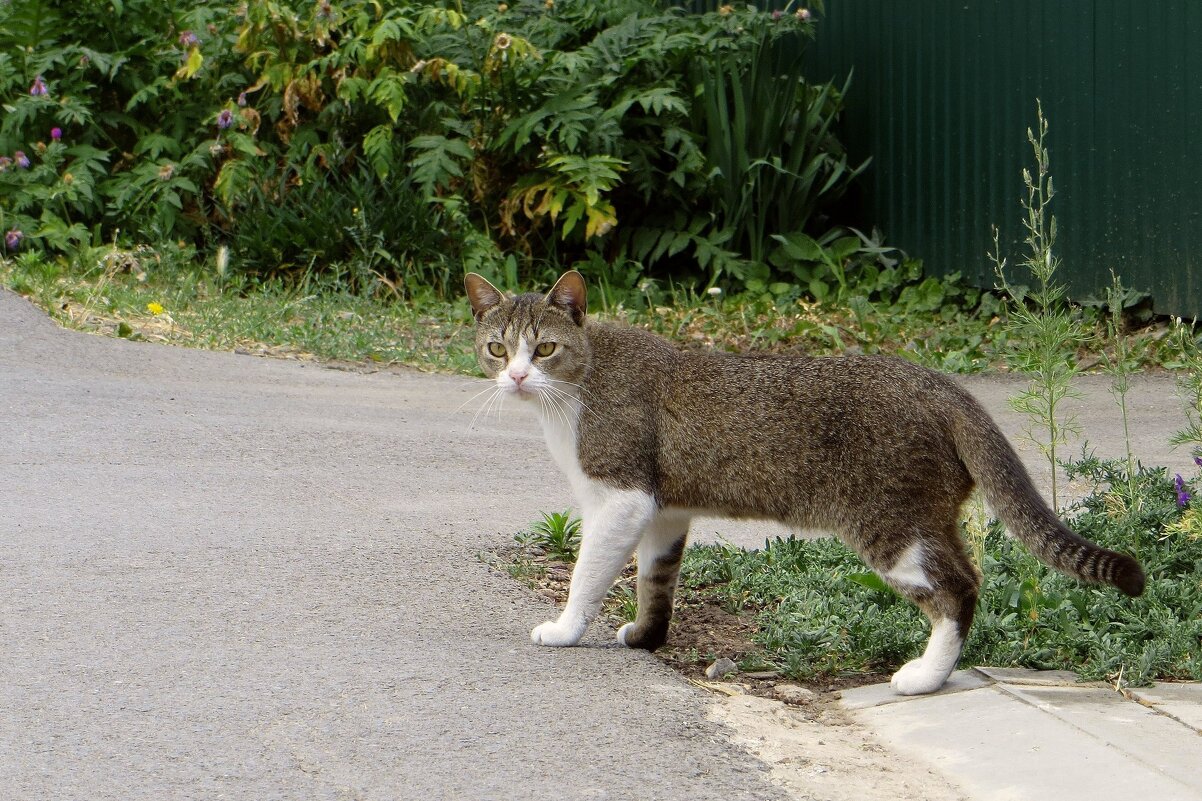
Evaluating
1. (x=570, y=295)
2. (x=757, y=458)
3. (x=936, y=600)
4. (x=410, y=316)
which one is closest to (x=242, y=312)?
(x=410, y=316)

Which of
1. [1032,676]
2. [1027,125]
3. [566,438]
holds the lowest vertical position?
[1032,676]

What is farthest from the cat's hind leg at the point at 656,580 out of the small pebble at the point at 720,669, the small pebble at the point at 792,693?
the small pebble at the point at 792,693

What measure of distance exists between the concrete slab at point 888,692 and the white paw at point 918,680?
0.05 feet

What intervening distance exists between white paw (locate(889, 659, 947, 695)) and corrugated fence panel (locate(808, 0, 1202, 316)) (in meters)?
6.09

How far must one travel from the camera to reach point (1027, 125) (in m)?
10.1

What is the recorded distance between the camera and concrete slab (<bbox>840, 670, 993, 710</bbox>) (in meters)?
3.93

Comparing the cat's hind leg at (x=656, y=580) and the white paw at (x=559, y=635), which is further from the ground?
the cat's hind leg at (x=656, y=580)

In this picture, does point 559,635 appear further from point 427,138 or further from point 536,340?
point 427,138

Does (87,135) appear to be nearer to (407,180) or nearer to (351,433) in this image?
(407,180)

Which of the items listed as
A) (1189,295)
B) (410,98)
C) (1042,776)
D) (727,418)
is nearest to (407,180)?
(410,98)

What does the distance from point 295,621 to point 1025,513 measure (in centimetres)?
219

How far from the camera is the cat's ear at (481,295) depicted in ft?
15.9

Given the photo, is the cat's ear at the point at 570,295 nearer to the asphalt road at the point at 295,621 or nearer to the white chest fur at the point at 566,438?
the white chest fur at the point at 566,438

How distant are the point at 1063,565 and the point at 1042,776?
76 cm
